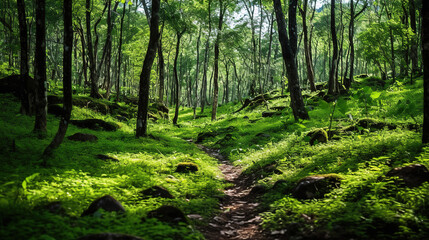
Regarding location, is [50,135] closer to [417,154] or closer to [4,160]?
[4,160]

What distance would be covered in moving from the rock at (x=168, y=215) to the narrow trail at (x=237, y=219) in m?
0.48

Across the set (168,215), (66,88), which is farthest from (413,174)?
(66,88)

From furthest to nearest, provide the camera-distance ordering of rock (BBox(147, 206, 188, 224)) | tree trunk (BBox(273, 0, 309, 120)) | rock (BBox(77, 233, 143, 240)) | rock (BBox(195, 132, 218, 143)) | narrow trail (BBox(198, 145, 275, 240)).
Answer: rock (BBox(195, 132, 218, 143))
tree trunk (BBox(273, 0, 309, 120))
narrow trail (BBox(198, 145, 275, 240))
rock (BBox(147, 206, 188, 224))
rock (BBox(77, 233, 143, 240))

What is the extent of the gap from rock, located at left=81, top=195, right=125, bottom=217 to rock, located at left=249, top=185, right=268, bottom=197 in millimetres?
3302

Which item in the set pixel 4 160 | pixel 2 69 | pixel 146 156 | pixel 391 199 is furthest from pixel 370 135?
pixel 2 69

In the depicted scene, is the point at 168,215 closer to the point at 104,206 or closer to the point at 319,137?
the point at 104,206

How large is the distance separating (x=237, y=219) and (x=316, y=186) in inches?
67.1

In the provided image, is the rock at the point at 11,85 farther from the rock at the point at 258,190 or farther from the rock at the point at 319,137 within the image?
the rock at the point at 319,137

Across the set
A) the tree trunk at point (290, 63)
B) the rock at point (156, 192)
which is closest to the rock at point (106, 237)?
the rock at point (156, 192)

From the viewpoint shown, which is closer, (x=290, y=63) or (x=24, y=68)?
(x=24, y=68)

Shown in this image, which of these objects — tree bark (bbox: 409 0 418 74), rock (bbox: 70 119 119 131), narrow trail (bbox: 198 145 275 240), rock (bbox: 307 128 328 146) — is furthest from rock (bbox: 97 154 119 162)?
tree bark (bbox: 409 0 418 74)

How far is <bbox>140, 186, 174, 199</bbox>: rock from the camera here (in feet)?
16.7

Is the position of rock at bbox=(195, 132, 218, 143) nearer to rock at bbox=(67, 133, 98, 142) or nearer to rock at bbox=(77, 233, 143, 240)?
rock at bbox=(67, 133, 98, 142)

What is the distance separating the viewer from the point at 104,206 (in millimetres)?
3879
